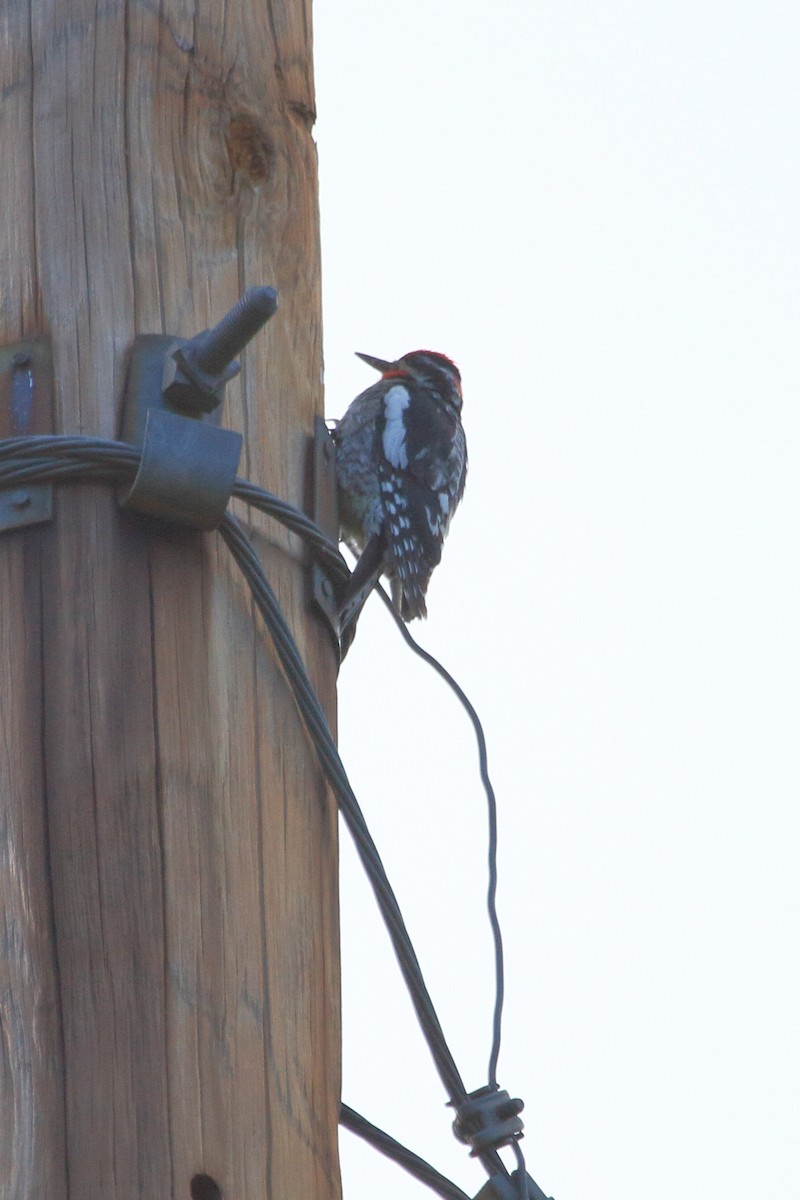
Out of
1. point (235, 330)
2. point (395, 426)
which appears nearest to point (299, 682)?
point (235, 330)

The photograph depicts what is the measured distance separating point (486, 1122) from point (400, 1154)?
178 millimetres

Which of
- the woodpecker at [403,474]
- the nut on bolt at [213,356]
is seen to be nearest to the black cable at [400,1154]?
the nut on bolt at [213,356]

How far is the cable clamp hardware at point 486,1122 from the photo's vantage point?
235cm

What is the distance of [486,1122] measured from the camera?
235 cm

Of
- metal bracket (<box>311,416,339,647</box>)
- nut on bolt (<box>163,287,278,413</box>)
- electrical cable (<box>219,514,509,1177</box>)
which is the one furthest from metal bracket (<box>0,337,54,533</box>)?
metal bracket (<box>311,416,339,647</box>)

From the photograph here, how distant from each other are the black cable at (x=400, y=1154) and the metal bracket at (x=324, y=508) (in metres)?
0.70

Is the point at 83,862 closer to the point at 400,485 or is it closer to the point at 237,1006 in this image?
the point at 237,1006

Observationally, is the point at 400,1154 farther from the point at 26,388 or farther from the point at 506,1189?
the point at 26,388

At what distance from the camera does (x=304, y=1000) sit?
7.23 ft

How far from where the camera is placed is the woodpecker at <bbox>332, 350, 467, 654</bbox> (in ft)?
14.8

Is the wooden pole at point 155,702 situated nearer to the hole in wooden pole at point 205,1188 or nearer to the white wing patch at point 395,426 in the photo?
the hole in wooden pole at point 205,1188

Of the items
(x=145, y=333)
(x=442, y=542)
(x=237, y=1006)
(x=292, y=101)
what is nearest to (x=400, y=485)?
(x=442, y=542)

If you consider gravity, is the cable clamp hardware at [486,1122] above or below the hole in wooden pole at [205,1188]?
above

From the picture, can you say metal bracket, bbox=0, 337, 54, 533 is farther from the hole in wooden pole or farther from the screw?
the hole in wooden pole
